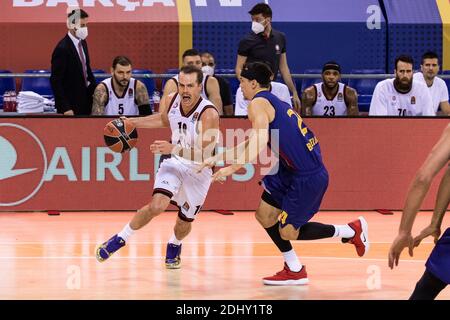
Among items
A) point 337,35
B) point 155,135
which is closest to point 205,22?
point 337,35

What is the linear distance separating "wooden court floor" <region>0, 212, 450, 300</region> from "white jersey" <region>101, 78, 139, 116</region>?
1305mm

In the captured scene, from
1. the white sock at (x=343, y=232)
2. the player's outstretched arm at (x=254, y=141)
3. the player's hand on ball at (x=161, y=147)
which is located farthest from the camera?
the white sock at (x=343, y=232)

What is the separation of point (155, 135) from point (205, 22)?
4.81 meters

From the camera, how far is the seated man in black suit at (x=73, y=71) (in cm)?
1388

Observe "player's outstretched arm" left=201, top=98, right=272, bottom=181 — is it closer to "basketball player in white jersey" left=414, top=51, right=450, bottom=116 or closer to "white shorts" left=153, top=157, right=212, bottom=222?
"white shorts" left=153, top=157, right=212, bottom=222

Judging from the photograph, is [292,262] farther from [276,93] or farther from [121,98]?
[121,98]

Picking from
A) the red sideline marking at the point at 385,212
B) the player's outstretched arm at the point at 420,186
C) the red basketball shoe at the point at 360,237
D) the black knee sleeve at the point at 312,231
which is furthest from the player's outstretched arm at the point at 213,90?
the player's outstretched arm at the point at 420,186

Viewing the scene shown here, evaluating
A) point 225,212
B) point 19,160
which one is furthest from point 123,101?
point 225,212

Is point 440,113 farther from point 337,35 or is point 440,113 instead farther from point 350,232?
point 350,232

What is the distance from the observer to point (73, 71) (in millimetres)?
13953

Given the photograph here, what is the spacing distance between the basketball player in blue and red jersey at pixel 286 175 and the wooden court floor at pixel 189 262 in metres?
0.41

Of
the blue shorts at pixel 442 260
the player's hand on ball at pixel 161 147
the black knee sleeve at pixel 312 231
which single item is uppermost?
the player's hand on ball at pixel 161 147

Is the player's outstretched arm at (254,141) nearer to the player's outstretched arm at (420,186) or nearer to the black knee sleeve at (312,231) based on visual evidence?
the black knee sleeve at (312,231)

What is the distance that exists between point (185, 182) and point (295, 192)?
1326 millimetres
